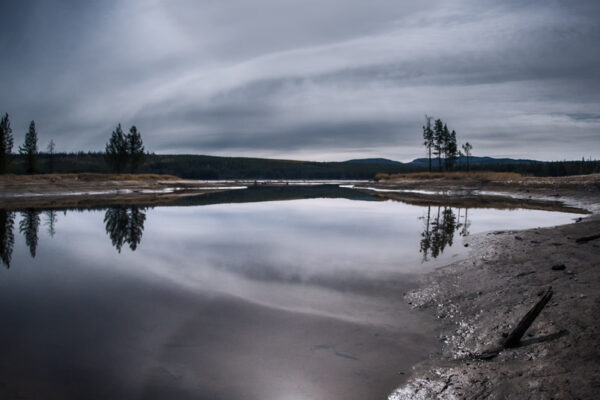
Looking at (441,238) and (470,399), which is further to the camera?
(441,238)

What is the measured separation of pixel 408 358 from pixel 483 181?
52.8 m

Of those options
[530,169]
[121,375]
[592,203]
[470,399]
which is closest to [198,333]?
[121,375]

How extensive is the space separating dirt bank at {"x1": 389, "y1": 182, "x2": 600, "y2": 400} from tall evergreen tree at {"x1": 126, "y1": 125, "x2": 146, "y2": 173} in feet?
331

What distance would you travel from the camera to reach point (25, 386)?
15.6 feet

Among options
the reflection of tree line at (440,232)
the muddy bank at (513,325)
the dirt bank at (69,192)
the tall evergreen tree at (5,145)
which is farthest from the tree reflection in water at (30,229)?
the tall evergreen tree at (5,145)

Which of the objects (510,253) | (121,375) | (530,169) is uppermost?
(530,169)

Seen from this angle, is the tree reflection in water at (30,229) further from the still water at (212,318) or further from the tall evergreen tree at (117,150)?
the tall evergreen tree at (117,150)

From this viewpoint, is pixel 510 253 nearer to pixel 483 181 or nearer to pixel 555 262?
pixel 555 262

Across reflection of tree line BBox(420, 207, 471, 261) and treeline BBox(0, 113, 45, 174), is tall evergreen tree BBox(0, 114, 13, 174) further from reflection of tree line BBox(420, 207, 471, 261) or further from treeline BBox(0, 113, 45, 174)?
reflection of tree line BBox(420, 207, 471, 261)

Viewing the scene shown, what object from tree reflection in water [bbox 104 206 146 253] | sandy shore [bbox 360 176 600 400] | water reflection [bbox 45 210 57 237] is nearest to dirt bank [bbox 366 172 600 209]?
sandy shore [bbox 360 176 600 400]

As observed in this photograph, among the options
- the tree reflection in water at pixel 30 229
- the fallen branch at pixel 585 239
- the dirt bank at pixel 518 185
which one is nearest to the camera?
the fallen branch at pixel 585 239

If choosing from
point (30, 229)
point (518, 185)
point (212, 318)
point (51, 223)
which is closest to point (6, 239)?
point (30, 229)

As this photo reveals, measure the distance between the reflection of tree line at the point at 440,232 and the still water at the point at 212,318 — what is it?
0.14 m

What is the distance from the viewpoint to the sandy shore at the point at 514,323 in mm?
4270
